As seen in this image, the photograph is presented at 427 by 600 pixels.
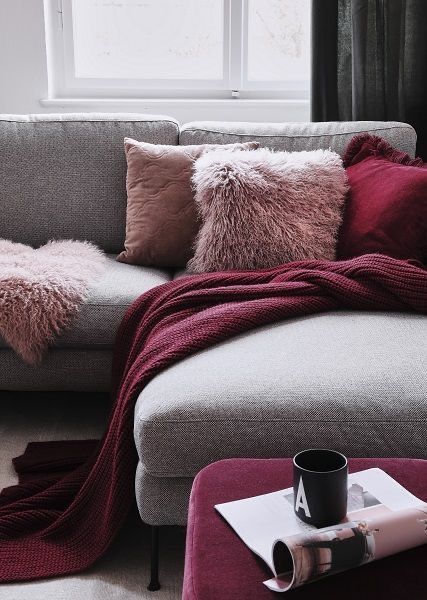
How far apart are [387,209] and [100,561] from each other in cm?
122

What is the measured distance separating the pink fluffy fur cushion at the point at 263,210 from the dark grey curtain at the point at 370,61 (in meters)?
0.72

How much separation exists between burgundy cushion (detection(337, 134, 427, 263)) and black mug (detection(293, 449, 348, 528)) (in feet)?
4.00

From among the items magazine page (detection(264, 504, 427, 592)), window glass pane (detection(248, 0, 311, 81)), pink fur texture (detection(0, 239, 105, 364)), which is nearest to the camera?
magazine page (detection(264, 504, 427, 592))

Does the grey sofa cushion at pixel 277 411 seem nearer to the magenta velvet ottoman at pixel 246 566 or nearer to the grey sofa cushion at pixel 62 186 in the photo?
the magenta velvet ottoman at pixel 246 566

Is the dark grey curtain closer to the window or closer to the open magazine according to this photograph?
the window

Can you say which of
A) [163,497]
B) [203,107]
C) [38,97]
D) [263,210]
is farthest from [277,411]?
[38,97]

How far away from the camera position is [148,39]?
10.9 feet

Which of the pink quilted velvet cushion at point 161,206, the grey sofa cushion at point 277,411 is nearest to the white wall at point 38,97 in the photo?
the pink quilted velvet cushion at point 161,206

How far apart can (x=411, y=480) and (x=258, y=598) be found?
379 mm

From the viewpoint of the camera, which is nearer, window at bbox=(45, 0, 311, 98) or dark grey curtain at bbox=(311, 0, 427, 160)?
dark grey curtain at bbox=(311, 0, 427, 160)

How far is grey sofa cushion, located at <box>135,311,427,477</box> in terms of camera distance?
1.49 m

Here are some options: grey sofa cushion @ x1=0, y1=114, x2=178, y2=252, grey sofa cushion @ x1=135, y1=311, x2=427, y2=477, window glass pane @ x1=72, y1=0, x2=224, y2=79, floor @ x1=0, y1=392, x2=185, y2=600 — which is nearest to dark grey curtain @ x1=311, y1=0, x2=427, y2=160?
window glass pane @ x1=72, y1=0, x2=224, y2=79

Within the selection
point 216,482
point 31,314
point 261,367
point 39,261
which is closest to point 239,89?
point 39,261

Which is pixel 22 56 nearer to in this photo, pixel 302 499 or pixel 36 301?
pixel 36 301
